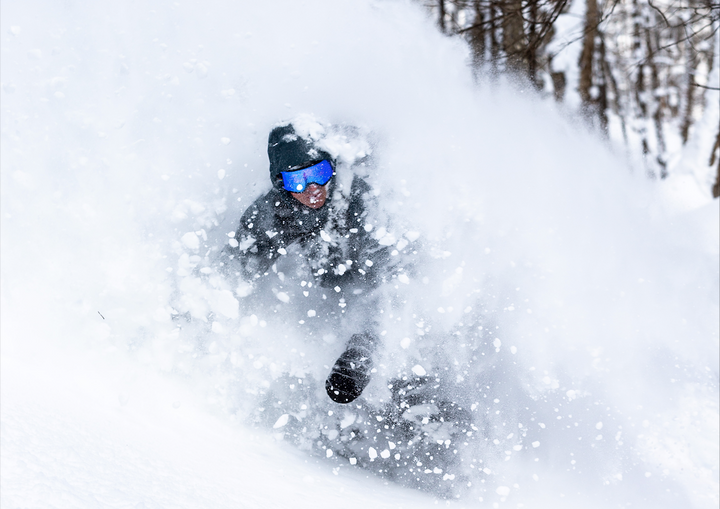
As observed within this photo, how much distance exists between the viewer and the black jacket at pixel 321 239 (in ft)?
8.50

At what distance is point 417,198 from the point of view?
2.93 metres

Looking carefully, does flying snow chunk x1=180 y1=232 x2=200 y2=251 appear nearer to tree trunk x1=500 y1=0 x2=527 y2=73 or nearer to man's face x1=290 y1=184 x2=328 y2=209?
man's face x1=290 y1=184 x2=328 y2=209

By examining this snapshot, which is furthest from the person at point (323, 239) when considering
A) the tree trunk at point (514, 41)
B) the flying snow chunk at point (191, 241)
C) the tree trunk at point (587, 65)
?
the tree trunk at point (587, 65)

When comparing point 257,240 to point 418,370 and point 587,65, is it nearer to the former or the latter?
point 418,370

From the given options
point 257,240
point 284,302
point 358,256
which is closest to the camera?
point 257,240

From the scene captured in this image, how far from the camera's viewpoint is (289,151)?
2338 mm

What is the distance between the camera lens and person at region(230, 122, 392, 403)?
7.80 ft

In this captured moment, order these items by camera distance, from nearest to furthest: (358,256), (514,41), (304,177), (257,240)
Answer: (304,177)
(257,240)
(358,256)
(514,41)

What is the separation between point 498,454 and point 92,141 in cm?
320

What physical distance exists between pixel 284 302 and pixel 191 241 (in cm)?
71

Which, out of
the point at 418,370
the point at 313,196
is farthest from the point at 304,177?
the point at 418,370

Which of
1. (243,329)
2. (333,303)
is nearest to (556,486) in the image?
(333,303)

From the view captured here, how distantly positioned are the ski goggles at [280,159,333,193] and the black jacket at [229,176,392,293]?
14cm

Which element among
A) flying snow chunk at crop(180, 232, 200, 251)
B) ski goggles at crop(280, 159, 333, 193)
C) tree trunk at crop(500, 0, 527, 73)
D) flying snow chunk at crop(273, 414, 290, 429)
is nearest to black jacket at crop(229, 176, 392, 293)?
ski goggles at crop(280, 159, 333, 193)
